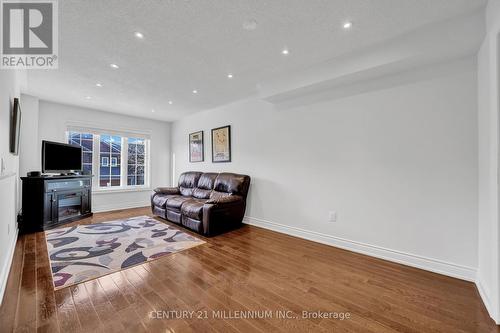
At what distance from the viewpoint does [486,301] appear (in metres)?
1.72

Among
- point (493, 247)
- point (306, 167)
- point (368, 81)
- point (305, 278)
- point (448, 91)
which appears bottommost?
point (305, 278)

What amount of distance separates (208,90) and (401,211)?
3531 mm

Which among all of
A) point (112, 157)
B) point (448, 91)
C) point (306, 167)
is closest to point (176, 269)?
point (306, 167)

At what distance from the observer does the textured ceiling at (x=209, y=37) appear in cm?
185

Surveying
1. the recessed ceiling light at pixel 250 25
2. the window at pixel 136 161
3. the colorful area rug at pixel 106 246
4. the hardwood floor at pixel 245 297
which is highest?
the recessed ceiling light at pixel 250 25

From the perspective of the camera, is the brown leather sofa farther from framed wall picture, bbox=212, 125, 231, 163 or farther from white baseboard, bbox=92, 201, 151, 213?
white baseboard, bbox=92, 201, 151, 213

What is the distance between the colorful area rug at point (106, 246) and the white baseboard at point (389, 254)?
5.18 ft

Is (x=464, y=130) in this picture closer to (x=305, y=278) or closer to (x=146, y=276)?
(x=305, y=278)

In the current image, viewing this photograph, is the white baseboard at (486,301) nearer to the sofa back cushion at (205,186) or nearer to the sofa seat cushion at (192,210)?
the sofa seat cushion at (192,210)

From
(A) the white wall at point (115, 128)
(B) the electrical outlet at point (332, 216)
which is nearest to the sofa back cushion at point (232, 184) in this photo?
(B) the electrical outlet at point (332, 216)

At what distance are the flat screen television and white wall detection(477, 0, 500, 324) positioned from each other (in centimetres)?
608

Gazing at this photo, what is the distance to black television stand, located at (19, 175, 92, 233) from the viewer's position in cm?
356

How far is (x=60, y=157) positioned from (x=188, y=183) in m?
2.52

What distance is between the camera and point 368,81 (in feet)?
9.05
